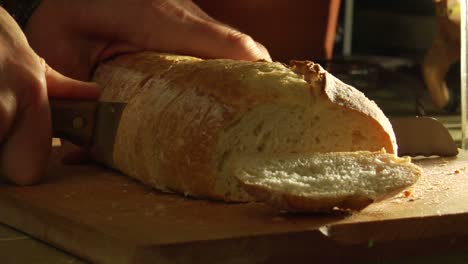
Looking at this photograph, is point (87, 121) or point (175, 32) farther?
point (175, 32)

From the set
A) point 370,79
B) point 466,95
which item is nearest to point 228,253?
point 466,95

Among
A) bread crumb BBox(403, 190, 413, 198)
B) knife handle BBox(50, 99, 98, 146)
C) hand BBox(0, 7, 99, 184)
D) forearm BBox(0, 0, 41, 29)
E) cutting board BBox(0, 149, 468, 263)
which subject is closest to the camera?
cutting board BBox(0, 149, 468, 263)

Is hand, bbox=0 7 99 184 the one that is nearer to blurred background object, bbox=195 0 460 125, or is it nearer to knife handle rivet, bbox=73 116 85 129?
knife handle rivet, bbox=73 116 85 129

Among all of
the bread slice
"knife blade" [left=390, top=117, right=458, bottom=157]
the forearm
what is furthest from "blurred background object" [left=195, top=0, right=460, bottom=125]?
the bread slice

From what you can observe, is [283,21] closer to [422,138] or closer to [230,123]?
[422,138]

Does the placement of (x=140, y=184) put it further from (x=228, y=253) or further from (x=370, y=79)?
(x=370, y=79)

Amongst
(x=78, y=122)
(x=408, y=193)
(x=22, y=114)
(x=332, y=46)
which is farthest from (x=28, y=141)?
(x=332, y=46)

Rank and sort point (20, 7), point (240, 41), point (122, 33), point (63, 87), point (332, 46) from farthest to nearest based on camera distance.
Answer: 1. point (332, 46)
2. point (20, 7)
3. point (122, 33)
4. point (240, 41)
5. point (63, 87)
